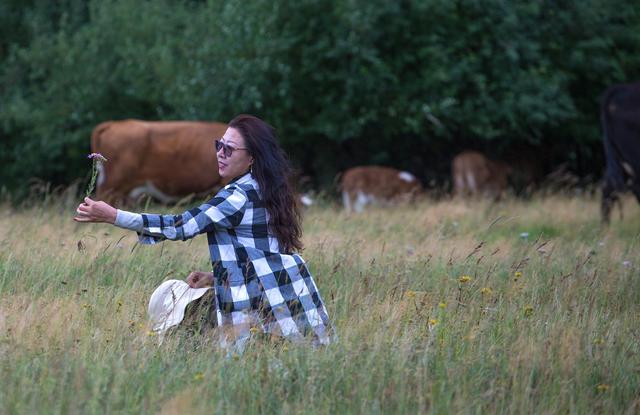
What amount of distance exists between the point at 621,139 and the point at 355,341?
27.3 feet

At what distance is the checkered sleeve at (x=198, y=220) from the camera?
186 inches

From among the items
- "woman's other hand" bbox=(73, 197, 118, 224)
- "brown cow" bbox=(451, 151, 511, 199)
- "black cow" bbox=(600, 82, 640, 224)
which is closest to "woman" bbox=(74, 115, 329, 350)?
"woman's other hand" bbox=(73, 197, 118, 224)

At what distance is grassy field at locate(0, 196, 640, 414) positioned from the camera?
4.21 m

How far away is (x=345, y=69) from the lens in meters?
15.8

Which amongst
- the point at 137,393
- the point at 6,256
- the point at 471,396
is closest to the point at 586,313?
the point at 471,396

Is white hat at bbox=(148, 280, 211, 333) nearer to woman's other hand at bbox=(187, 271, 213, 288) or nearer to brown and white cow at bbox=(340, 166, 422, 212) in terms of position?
woman's other hand at bbox=(187, 271, 213, 288)

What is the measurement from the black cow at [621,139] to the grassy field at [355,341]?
4.53 metres

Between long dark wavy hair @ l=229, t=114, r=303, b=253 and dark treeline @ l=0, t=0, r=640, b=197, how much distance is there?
32.9ft

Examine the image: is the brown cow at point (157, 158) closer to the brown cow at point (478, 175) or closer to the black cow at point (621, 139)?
the brown cow at point (478, 175)

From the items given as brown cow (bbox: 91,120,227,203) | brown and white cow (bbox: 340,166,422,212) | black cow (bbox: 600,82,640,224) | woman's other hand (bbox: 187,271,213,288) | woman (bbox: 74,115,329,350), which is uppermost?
woman (bbox: 74,115,329,350)

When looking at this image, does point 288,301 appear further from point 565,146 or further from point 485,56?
point 565,146

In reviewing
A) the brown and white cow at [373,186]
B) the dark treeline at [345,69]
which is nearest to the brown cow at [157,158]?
the dark treeline at [345,69]

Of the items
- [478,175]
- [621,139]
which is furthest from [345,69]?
[621,139]

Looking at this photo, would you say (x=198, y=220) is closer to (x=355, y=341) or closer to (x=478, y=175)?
(x=355, y=341)
